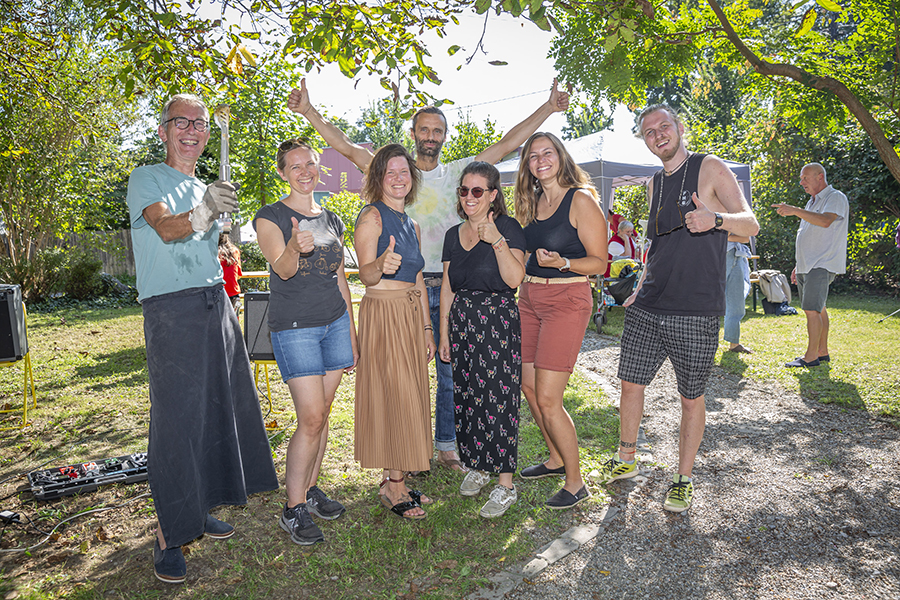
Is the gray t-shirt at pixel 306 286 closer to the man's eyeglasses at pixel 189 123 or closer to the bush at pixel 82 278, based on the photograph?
the man's eyeglasses at pixel 189 123

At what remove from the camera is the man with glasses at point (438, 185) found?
400 centimetres

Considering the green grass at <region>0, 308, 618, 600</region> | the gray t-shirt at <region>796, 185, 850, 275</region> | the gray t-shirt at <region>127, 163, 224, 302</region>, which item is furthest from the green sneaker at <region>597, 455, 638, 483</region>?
the gray t-shirt at <region>796, 185, 850, 275</region>

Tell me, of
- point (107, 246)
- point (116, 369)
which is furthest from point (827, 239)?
point (107, 246)

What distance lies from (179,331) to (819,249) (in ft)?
22.8

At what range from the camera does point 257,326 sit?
16.4ft

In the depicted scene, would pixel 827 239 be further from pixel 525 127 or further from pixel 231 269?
pixel 231 269

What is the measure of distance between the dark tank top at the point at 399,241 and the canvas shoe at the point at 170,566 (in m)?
1.78

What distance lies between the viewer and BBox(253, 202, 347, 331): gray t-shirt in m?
Result: 3.05

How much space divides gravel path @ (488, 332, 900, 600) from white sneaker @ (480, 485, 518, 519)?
0.48 m

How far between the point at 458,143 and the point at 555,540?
1741 cm

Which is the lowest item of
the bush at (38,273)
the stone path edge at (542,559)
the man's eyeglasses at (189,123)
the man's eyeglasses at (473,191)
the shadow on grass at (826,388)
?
the stone path edge at (542,559)

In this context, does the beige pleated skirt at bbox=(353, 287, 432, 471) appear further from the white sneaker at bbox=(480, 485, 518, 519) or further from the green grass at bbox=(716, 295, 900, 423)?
the green grass at bbox=(716, 295, 900, 423)

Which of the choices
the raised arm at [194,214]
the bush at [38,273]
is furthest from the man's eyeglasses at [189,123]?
the bush at [38,273]

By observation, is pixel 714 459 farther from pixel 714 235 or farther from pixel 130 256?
pixel 130 256
